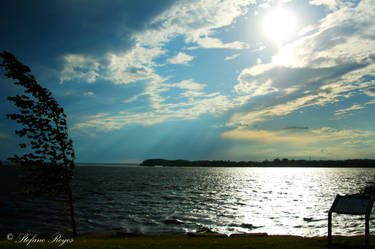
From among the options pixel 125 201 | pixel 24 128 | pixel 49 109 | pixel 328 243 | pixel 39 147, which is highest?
pixel 49 109

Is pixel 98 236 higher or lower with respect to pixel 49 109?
lower

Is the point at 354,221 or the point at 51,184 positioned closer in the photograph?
the point at 51,184

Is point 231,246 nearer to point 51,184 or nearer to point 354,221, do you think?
point 51,184

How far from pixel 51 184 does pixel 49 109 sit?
18.5 feet

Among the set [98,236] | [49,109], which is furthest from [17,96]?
[98,236]

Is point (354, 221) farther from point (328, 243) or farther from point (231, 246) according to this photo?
point (231, 246)

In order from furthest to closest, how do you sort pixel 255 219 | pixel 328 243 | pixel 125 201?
1. pixel 125 201
2. pixel 255 219
3. pixel 328 243

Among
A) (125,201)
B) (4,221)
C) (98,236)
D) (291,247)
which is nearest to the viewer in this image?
(291,247)

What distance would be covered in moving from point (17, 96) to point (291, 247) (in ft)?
69.5

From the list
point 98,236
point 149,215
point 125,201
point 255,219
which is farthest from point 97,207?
point 255,219

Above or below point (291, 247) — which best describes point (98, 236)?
below

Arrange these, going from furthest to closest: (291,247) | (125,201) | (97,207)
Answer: (125,201) < (97,207) < (291,247)

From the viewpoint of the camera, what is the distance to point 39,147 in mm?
19828

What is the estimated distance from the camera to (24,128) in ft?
62.5
